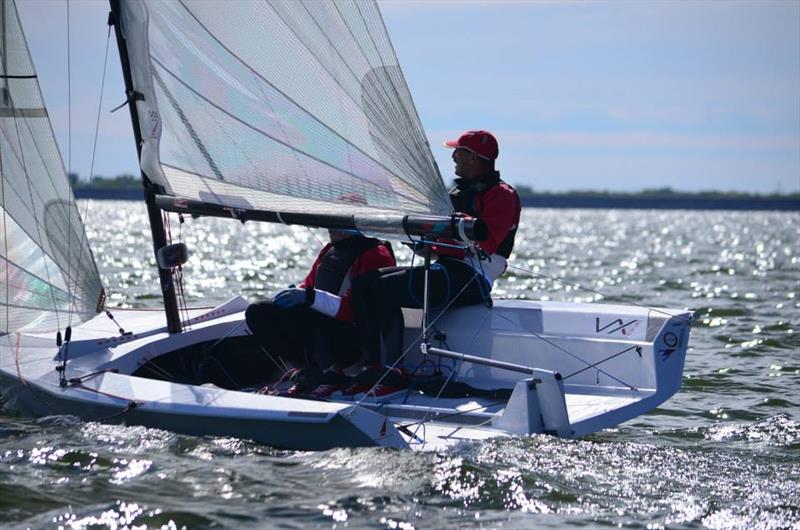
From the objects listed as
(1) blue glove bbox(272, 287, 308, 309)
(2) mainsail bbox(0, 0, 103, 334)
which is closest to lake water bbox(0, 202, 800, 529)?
(2) mainsail bbox(0, 0, 103, 334)

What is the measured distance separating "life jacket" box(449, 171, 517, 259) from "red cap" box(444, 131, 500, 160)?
0.11 metres

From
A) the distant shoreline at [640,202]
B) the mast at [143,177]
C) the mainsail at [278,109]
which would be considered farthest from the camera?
the distant shoreline at [640,202]

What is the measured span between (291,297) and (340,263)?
43 cm

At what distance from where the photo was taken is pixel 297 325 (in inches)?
234

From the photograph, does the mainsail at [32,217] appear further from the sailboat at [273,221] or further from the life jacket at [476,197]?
the life jacket at [476,197]

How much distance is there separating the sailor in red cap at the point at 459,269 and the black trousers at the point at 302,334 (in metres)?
0.15

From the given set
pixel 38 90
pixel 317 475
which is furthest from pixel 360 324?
pixel 38 90

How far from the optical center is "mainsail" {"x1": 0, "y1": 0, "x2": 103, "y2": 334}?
6.48 metres

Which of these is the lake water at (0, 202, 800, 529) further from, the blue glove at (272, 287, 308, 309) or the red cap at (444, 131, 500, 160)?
the red cap at (444, 131, 500, 160)

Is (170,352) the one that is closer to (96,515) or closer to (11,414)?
(11,414)

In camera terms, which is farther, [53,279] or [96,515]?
[53,279]

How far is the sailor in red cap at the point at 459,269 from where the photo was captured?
5.90m

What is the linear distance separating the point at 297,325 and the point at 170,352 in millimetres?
790

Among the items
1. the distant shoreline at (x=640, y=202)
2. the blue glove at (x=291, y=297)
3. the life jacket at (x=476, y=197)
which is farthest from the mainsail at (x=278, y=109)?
the distant shoreline at (x=640, y=202)
